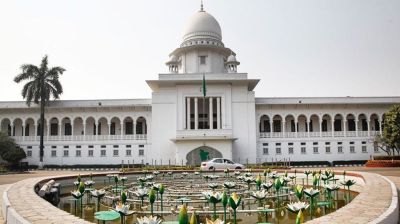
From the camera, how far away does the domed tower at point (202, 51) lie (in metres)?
42.5

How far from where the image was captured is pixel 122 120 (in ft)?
135

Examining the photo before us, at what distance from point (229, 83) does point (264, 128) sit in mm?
7549

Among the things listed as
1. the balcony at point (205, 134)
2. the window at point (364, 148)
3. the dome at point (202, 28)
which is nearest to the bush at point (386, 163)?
the window at point (364, 148)

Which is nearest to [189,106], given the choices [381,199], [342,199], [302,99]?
[302,99]

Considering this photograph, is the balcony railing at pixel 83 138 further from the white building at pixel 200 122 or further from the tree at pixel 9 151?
the tree at pixel 9 151

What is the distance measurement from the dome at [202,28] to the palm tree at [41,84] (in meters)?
15.4

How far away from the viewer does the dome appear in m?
44.1

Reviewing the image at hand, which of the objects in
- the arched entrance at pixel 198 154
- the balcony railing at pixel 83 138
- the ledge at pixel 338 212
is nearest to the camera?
the ledge at pixel 338 212

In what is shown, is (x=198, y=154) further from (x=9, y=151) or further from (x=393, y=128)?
(x=9, y=151)

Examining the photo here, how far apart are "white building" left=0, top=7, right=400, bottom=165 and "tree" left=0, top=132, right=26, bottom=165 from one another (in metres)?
3.50

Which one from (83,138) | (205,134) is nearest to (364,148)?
(205,134)

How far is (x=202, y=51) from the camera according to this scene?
42.8 m

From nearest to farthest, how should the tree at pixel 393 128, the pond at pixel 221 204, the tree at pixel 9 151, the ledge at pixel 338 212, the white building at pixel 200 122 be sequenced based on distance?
the ledge at pixel 338 212
the pond at pixel 221 204
the tree at pixel 393 128
the tree at pixel 9 151
the white building at pixel 200 122

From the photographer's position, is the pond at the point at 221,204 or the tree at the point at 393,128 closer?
the pond at the point at 221,204
